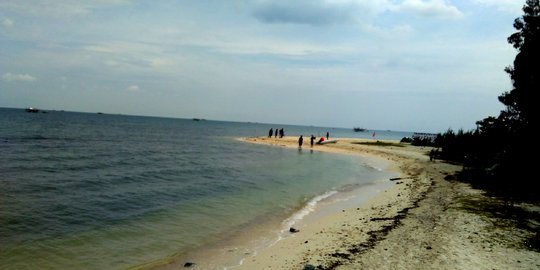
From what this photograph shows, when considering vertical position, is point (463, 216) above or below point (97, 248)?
above

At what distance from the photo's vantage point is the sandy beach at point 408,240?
10.1 metres

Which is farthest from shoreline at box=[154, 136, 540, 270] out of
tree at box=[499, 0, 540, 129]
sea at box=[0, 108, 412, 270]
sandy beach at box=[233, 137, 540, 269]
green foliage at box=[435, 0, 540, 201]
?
tree at box=[499, 0, 540, 129]

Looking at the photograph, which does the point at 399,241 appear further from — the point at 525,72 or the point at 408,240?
the point at 525,72

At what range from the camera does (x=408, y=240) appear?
469 inches

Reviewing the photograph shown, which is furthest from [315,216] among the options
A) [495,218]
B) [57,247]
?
[57,247]

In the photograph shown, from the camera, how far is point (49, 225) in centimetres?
1398

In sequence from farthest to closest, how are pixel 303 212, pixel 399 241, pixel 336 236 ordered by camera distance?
1. pixel 303 212
2. pixel 336 236
3. pixel 399 241

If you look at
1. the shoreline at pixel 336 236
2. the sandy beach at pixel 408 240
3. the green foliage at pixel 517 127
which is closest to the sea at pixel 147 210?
the shoreline at pixel 336 236

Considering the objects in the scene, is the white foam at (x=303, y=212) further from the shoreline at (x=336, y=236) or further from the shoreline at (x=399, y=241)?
the shoreline at (x=336, y=236)

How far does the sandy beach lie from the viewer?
397 inches

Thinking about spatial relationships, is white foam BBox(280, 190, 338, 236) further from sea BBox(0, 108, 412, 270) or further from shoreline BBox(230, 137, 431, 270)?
shoreline BBox(230, 137, 431, 270)

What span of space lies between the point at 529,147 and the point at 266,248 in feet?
61.4

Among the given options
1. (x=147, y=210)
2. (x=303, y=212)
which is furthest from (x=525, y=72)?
(x=147, y=210)

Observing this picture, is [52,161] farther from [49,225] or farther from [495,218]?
[495,218]
